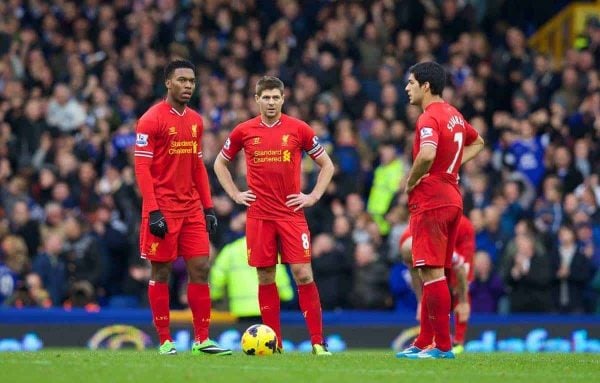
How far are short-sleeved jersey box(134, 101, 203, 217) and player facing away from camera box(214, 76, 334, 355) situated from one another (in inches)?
21.4

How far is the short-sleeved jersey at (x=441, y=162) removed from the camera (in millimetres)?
12859

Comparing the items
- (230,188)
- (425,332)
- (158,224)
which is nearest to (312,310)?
(425,332)

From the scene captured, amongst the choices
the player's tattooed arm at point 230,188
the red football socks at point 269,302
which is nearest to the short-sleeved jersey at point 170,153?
the player's tattooed arm at point 230,188

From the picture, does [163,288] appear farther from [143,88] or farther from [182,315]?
[143,88]

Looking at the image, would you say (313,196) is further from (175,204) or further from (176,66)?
(176,66)

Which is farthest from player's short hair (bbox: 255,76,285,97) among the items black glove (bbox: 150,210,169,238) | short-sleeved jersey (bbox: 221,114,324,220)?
black glove (bbox: 150,210,169,238)

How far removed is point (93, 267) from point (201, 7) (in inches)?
267

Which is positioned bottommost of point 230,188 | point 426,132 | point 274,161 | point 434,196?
point 434,196

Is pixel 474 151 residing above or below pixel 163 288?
above

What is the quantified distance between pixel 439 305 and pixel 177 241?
2547 millimetres

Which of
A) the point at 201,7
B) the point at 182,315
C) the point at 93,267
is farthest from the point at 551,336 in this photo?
the point at 201,7

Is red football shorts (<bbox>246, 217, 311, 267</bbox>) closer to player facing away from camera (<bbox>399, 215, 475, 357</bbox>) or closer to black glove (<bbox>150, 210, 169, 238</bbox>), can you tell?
black glove (<bbox>150, 210, 169, 238</bbox>)

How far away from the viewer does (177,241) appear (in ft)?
44.8

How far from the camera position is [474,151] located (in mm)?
13711
